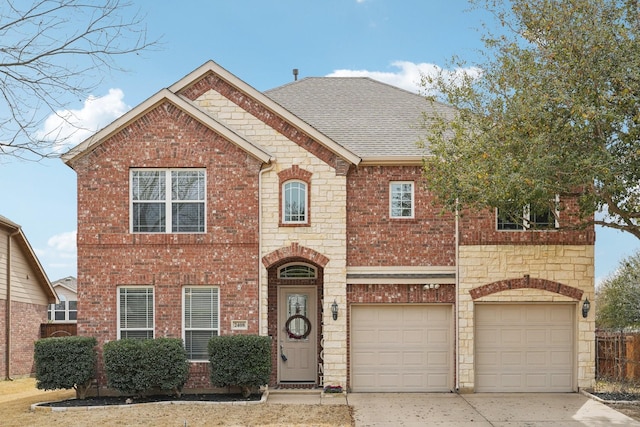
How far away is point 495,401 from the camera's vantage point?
49.9 feet

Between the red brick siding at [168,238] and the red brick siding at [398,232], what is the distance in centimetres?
234

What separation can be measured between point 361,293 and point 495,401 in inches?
148

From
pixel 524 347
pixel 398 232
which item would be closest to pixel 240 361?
pixel 398 232

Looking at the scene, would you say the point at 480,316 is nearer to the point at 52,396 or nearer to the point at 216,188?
the point at 216,188

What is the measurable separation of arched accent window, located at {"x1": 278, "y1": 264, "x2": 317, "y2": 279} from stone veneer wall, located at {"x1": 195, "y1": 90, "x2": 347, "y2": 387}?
1.28 metres

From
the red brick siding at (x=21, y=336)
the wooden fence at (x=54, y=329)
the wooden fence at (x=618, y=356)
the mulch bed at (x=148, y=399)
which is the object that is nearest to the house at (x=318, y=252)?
the mulch bed at (x=148, y=399)

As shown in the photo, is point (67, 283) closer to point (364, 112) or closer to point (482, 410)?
point (364, 112)

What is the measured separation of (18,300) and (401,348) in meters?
13.5

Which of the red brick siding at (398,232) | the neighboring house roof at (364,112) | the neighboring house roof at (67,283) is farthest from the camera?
the neighboring house roof at (67,283)

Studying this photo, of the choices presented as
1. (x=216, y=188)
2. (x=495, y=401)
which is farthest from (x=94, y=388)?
(x=495, y=401)

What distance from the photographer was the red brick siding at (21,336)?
72.1 ft

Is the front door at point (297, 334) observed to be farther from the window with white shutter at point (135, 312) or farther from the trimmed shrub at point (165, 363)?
the window with white shutter at point (135, 312)

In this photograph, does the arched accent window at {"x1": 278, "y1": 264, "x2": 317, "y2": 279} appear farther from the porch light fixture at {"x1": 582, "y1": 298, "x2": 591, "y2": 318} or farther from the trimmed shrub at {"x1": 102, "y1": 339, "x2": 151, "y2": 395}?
the porch light fixture at {"x1": 582, "y1": 298, "x2": 591, "y2": 318}

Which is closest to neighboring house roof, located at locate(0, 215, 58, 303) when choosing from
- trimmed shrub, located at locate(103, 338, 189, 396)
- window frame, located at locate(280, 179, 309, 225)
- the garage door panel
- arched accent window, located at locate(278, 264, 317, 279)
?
trimmed shrub, located at locate(103, 338, 189, 396)
